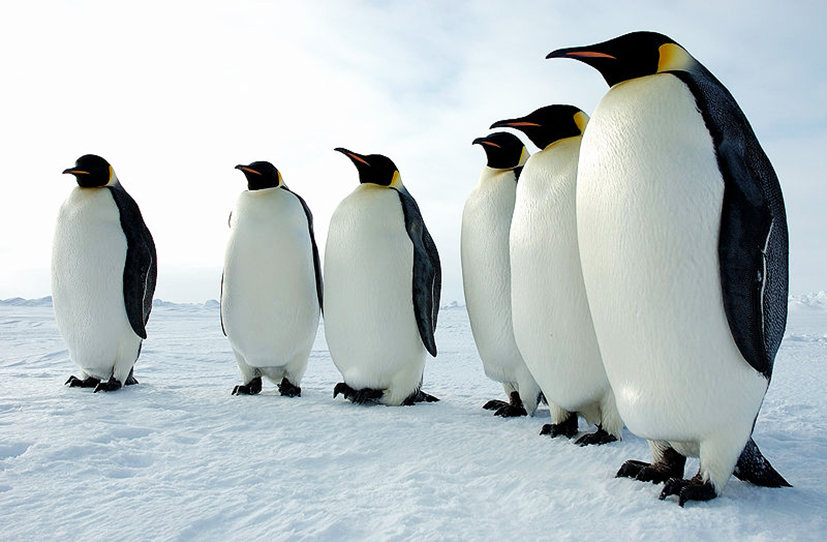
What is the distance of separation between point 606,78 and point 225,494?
2.08m

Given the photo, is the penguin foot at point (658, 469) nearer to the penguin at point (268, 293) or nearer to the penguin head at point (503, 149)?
the penguin head at point (503, 149)

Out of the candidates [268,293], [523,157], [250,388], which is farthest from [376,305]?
[523,157]

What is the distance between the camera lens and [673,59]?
224 cm

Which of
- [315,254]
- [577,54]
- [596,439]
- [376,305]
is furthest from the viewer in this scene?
[315,254]

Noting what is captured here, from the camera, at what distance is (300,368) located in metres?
4.59

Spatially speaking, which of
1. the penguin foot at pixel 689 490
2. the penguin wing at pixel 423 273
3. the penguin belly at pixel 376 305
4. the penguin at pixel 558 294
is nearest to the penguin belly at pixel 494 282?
the penguin wing at pixel 423 273

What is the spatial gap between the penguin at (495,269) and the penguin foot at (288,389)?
1.46 meters

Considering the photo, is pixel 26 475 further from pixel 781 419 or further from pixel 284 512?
pixel 781 419

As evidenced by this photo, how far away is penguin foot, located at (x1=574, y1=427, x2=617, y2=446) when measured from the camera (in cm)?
271

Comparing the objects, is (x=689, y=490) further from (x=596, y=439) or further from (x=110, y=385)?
(x=110, y=385)

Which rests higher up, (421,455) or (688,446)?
(688,446)

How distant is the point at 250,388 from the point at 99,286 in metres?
1.35

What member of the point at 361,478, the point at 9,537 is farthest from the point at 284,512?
the point at 9,537

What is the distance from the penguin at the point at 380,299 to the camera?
155 inches
